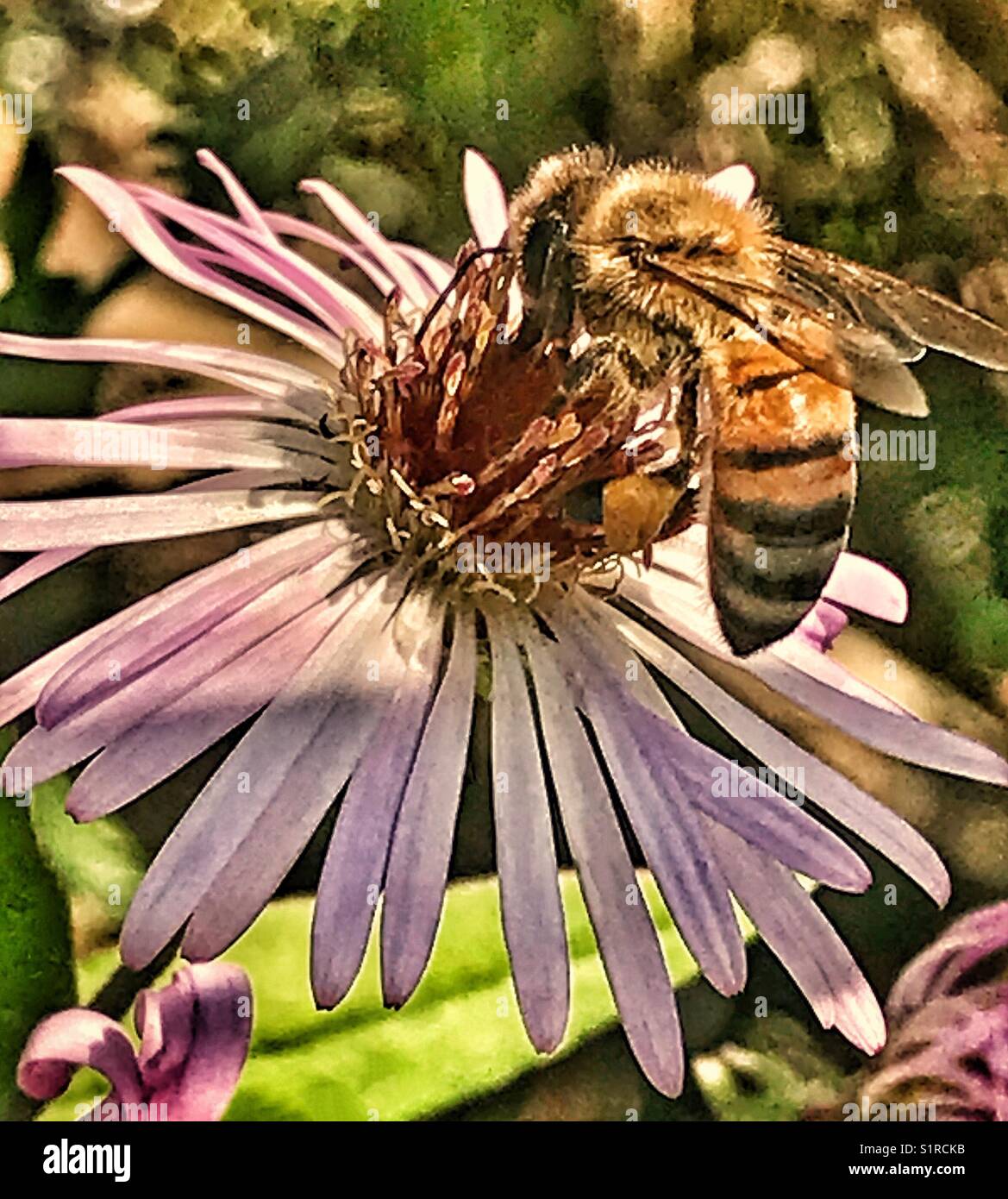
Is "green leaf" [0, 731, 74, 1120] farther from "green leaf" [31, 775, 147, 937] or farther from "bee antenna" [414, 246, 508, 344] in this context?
"bee antenna" [414, 246, 508, 344]

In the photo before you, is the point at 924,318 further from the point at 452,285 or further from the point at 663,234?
the point at 452,285

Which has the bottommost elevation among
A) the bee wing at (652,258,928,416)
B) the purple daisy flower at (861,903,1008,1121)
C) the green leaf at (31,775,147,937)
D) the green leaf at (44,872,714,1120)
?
the purple daisy flower at (861,903,1008,1121)

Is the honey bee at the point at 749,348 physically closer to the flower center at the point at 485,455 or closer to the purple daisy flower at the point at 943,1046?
the flower center at the point at 485,455

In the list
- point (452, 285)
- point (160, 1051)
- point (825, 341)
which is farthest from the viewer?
point (452, 285)

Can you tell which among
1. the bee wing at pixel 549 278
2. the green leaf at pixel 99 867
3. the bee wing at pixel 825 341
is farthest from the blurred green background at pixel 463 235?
the bee wing at pixel 825 341

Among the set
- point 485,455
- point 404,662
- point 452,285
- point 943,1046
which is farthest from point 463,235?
point 943,1046

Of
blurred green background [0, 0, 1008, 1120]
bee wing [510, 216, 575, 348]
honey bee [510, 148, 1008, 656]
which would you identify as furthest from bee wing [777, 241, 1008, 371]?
blurred green background [0, 0, 1008, 1120]
